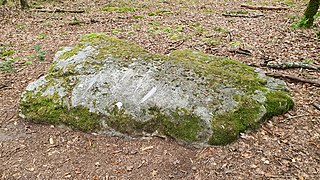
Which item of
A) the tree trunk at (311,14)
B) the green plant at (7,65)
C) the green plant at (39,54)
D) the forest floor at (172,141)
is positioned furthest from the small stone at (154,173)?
the tree trunk at (311,14)

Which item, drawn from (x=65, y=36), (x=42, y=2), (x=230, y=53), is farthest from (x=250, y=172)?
(x=42, y=2)

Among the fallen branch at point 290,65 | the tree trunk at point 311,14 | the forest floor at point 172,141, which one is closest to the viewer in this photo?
the forest floor at point 172,141

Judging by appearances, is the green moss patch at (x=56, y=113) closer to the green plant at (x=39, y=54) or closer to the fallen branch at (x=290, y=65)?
the green plant at (x=39, y=54)

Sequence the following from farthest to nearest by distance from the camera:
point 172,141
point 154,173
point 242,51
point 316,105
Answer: point 242,51, point 316,105, point 172,141, point 154,173

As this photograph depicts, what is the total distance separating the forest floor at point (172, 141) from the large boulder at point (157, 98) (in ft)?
0.61

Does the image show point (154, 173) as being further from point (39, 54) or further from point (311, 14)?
point (311, 14)

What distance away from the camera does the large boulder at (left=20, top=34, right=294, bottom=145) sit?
3678 millimetres

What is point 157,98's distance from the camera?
394cm

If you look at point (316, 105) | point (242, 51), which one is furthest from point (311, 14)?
point (316, 105)

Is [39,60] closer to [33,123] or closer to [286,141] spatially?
[33,123]

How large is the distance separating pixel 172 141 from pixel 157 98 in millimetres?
708

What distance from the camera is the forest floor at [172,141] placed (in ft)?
10.8

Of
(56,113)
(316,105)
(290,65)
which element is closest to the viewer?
(316,105)

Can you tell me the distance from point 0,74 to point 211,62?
5060 millimetres
